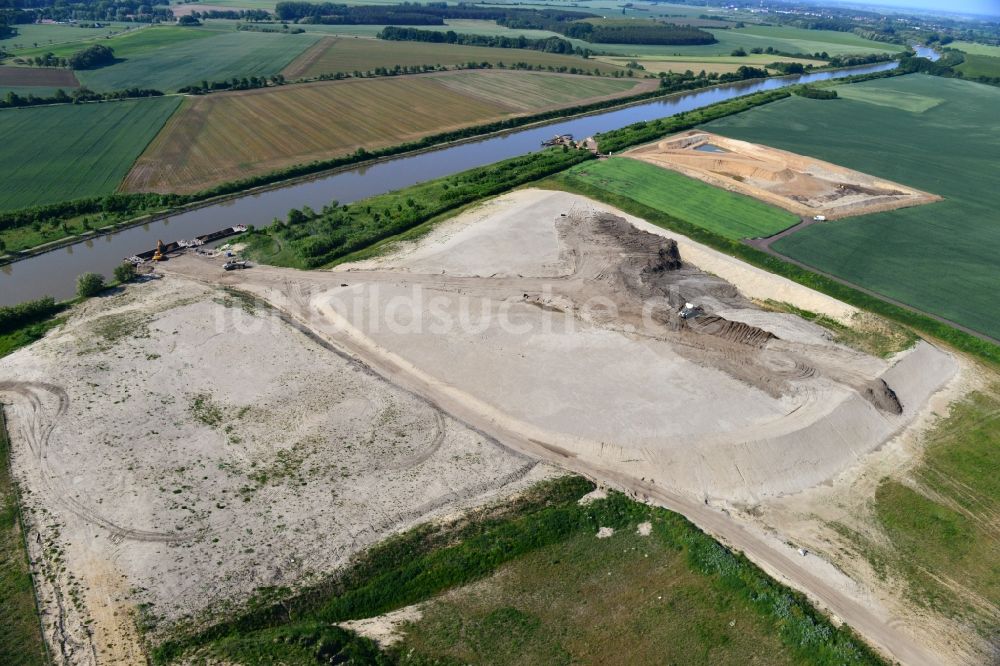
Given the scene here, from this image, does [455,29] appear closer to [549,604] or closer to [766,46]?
[766,46]

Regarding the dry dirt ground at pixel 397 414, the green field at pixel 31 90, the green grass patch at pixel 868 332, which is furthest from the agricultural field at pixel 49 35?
the green grass patch at pixel 868 332

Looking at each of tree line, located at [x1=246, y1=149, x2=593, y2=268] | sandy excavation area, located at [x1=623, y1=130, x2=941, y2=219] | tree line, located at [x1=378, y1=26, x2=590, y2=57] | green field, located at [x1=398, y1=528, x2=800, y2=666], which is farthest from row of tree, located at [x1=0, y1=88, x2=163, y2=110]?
green field, located at [x1=398, y1=528, x2=800, y2=666]

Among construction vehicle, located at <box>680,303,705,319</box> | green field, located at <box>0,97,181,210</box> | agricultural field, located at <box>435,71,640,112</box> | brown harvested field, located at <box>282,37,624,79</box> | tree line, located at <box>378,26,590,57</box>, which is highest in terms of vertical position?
tree line, located at <box>378,26,590,57</box>

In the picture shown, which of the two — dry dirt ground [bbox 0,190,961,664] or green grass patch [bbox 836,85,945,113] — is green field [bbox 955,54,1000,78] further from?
dry dirt ground [bbox 0,190,961,664]

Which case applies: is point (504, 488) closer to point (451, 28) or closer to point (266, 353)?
point (266, 353)

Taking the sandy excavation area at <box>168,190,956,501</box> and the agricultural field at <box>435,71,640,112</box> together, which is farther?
the agricultural field at <box>435,71,640,112</box>

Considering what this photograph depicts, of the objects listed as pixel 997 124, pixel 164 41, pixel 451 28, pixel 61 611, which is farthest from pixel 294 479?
pixel 451 28
